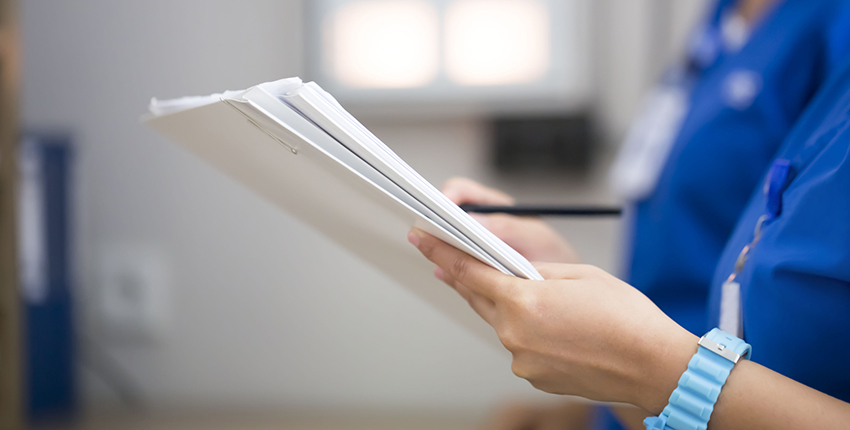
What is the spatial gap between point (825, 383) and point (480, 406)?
38.5 inches

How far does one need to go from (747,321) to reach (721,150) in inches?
16.3

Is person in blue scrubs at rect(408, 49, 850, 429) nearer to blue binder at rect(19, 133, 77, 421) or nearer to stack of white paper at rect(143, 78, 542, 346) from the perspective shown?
stack of white paper at rect(143, 78, 542, 346)

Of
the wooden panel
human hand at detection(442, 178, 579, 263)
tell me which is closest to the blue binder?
→ the wooden panel

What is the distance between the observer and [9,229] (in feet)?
3.07

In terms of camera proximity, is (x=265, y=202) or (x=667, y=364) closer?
(x=667, y=364)

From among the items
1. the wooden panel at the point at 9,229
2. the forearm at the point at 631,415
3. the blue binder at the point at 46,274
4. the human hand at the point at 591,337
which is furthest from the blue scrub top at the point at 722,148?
the blue binder at the point at 46,274

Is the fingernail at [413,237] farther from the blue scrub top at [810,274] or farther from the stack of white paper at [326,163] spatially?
the blue scrub top at [810,274]

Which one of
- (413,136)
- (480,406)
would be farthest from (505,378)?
(413,136)

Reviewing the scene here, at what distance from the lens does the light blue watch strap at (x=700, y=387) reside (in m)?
0.27

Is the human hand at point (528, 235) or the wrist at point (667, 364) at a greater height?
the human hand at point (528, 235)

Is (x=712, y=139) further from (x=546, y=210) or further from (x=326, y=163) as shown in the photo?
(x=326, y=163)

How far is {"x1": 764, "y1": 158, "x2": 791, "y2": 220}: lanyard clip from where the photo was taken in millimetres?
363

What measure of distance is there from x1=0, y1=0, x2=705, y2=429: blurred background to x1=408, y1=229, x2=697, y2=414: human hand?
917 mm

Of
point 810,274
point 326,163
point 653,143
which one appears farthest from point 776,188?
point 653,143
